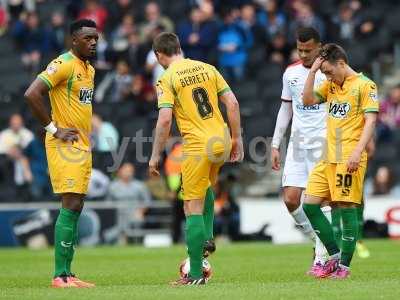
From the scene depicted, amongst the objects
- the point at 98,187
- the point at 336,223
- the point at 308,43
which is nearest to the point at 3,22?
the point at 98,187

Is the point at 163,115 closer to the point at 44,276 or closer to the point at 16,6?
the point at 44,276

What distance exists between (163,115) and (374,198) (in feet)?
34.8

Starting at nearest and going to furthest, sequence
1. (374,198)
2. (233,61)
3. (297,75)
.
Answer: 1. (297,75)
2. (374,198)
3. (233,61)

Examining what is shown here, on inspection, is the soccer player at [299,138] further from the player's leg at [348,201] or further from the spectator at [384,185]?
the spectator at [384,185]

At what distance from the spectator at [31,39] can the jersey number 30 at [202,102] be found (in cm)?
1466

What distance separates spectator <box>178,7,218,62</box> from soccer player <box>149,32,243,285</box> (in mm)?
12705

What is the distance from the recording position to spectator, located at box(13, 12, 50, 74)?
87.1 ft

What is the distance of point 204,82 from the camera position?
471 inches

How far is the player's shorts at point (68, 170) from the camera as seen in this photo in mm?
12156

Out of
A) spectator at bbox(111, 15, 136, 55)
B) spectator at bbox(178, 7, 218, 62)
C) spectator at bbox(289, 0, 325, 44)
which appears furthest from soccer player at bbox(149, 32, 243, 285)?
spectator at bbox(111, 15, 136, 55)

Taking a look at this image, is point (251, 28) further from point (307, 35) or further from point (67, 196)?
Result: point (67, 196)

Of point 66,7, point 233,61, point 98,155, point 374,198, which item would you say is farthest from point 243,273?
point 66,7

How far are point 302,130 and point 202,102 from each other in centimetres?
240

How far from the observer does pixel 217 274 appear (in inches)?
551
